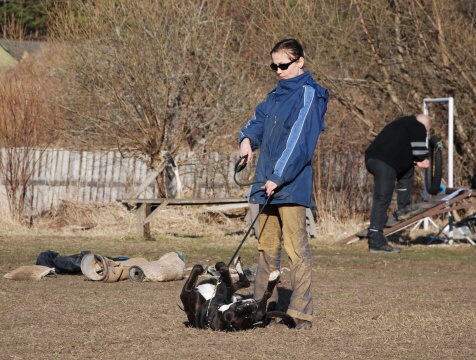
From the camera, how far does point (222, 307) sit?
242 inches

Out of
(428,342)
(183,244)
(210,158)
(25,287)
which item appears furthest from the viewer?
(210,158)

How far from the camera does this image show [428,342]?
5.88 meters

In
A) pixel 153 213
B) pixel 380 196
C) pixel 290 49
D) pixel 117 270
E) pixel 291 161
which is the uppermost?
pixel 290 49

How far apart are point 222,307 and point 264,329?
0.39 metres

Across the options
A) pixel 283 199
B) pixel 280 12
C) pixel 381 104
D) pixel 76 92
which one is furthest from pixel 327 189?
pixel 283 199

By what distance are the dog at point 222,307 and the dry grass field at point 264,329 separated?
0.28ft

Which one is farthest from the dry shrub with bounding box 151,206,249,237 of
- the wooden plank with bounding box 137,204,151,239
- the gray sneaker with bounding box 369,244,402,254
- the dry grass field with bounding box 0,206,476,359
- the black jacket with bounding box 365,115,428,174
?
the black jacket with bounding box 365,115,428,174

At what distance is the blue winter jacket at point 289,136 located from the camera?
6164 millimetres

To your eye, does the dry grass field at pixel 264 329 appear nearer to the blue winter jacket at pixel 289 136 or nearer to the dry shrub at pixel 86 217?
the blue winter jacket at pixel 289 136

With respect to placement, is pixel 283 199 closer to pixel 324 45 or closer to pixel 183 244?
pixel 183 244

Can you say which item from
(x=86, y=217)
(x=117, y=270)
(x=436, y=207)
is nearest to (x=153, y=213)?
(x=86, y=217)

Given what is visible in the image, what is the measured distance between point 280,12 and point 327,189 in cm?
359

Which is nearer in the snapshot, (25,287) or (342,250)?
(25,287)

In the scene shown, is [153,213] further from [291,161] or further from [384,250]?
[291,161]
